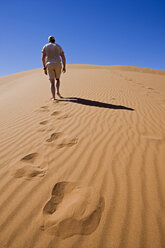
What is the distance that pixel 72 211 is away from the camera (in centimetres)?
126

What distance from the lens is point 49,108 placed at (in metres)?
4.27

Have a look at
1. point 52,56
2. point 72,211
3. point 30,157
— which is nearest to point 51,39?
point 52,56

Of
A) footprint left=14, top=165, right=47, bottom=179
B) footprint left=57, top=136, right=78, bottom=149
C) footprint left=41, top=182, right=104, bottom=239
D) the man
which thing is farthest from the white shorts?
footprint left=41, top=182, right=104, bottom=239

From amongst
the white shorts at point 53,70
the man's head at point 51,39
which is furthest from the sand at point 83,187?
the man's head at point 51,39

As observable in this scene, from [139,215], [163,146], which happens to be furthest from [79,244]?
[163,146]

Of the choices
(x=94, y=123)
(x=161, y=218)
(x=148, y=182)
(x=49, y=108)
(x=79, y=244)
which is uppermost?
(x=49, y=108)

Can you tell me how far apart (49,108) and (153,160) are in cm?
330

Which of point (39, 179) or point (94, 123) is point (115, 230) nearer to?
point (39, 179)

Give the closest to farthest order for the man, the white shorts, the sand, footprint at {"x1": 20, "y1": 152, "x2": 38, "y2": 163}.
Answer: the sand < footprint at {"x1": 20, "y1": 152, "x2": 38, "y2": 163} < the man < the white shorts

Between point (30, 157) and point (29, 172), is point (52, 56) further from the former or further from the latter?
point (29, 172)

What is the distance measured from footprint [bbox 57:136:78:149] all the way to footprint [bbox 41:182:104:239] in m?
0.85

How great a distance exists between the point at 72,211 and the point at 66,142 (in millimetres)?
1265

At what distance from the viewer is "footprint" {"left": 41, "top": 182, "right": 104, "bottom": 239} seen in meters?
1.15

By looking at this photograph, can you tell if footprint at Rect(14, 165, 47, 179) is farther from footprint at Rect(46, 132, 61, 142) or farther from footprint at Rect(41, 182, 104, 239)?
footprint at Rect(46, 132, 61, 142)
